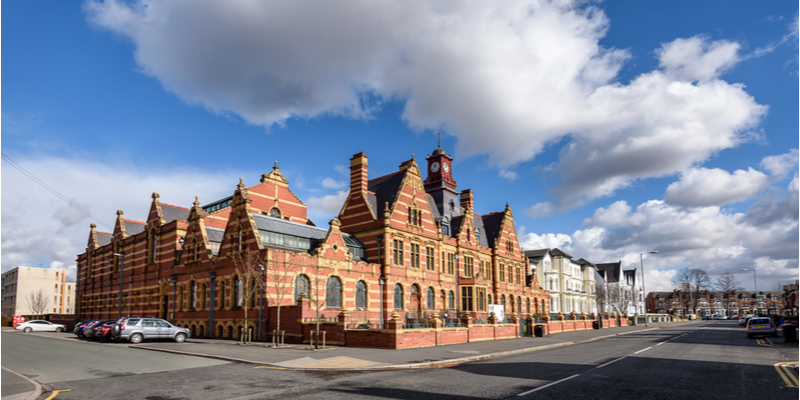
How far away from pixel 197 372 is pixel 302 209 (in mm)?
33520

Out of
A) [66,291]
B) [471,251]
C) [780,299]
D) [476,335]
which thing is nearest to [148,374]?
[476,335]

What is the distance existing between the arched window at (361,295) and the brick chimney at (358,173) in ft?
31.2

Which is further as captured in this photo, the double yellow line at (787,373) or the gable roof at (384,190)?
the gable roof at (384,190)

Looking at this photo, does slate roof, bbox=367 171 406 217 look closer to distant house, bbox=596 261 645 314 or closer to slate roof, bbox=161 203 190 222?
slate roof, bbox=161 203 190 222

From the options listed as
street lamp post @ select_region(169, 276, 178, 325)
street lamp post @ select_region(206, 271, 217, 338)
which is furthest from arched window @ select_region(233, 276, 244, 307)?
street lamp post @ select_region(169, 276, 178, 325)

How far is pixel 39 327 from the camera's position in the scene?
55.2 metres

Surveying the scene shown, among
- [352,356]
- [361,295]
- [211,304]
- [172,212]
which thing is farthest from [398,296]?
[172,212]

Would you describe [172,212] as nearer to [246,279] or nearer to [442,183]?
[246,279]

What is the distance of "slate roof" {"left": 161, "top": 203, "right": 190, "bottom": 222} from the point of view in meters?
48.2

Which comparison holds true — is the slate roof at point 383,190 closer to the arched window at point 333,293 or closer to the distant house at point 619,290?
the arched window at point 333,293

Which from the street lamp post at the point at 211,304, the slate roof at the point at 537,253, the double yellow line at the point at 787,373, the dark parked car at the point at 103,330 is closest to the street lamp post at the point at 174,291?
the street lamp post at the point at 211,304

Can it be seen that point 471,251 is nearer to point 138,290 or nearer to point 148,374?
point 138,290

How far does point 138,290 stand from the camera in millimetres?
48469

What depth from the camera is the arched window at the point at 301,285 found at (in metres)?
34.3
